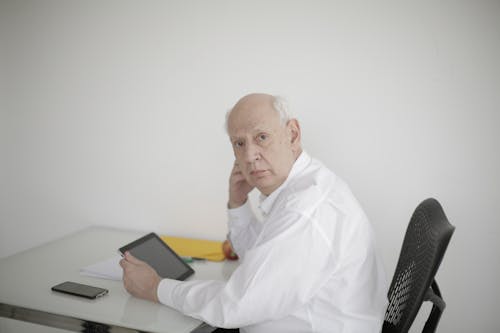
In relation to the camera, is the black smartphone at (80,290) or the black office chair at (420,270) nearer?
the black office chair at (420,270)

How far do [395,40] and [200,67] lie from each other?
0.83 metres

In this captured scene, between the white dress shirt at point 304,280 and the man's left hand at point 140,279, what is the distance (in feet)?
0.15

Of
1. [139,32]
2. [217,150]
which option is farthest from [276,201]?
[139,32]

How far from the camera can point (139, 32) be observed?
2127 mm

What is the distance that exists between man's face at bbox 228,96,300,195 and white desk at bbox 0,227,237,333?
17.6 inches

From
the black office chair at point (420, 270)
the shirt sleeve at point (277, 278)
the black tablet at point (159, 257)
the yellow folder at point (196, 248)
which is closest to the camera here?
the black office chair at point (420, 270)

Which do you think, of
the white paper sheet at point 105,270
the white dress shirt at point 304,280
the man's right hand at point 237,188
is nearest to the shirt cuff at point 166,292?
the white dress shirt at point 304,280

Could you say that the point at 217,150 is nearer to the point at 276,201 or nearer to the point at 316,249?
the point at 276,201

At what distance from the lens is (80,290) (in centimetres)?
144

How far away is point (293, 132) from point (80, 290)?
85cm

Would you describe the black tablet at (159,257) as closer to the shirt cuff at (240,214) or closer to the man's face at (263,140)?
the shirt cuff at (240,214)

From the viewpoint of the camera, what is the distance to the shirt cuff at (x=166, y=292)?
1.33 meters

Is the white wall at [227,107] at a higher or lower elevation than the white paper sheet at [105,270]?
higher

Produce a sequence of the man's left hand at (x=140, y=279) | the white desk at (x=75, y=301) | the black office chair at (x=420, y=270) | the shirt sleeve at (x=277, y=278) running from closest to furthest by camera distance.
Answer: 1. the black office chair at (x=420, y=270)
2. the shirt sleeve at (x=277, y=278)
3. the white desk at (x=75, y=301)
4. the man's left hand at (x=140, y=279)
